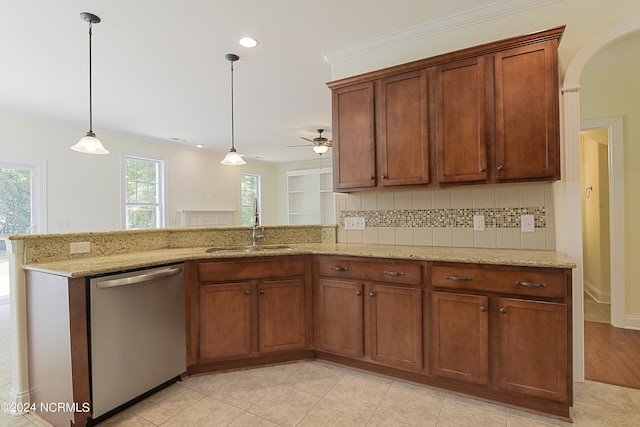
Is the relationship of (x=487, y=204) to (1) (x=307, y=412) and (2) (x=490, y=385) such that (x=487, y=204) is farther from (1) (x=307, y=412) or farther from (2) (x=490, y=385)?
(1) (x=307, y=412)

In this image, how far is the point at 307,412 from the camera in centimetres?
195

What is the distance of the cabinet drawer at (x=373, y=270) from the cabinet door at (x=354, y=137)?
0.68 metres

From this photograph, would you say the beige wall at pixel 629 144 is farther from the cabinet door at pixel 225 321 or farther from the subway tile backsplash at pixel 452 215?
the cabinet door at pixel 225 321

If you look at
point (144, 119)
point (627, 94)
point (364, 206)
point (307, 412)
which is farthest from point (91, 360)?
point (627, 94)

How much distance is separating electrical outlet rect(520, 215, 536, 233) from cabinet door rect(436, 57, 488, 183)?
0.47 metres

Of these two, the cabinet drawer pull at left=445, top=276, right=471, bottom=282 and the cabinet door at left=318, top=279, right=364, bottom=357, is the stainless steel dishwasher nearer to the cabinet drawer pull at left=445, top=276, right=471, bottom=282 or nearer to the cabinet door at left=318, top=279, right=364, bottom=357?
the cabinet door at left=318, top=279, right=364, bottom=357

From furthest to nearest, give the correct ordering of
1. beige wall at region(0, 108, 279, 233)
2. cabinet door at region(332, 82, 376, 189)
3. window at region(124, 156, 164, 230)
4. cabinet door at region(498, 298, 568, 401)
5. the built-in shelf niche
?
the built-in shelf niche, window at region(124, 156, 164, 230), beige wall at region(0, 108, 279, 233), cabinet door at region(332, 82, 376, 189), cabinet door at region(498, 298, 568, 401)

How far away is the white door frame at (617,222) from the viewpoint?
3.20m

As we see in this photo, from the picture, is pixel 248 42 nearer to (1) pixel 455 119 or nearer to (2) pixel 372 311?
(1) pixel 455 119

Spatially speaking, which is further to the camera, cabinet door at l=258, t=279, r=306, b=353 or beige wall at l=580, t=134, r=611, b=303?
beige wall at l=580, t=134, r=611, b=303

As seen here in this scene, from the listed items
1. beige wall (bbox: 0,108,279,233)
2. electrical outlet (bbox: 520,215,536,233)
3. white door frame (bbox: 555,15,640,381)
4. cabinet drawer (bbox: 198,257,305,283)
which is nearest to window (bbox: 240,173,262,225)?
beige wall (bbox: 0,108,279,233)

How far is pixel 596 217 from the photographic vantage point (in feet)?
13.9

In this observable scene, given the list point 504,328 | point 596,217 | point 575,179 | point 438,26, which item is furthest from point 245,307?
point 596,217

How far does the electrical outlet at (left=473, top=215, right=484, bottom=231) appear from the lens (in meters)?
2.54
